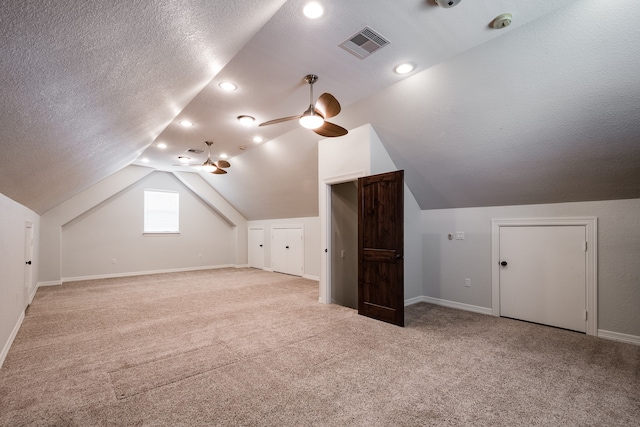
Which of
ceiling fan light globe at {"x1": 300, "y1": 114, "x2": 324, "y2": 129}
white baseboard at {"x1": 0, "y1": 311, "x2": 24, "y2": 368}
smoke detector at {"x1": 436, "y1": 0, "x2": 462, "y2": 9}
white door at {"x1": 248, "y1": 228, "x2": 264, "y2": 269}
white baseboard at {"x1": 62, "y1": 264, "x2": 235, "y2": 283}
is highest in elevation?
smoke detector at {"x1": 436, "y1": 0, "x2": 462, "y2": 9}

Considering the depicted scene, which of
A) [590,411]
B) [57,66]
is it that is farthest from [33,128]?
[590,411]

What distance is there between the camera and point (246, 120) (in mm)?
4574

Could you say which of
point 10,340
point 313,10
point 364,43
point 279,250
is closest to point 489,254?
point 364,43

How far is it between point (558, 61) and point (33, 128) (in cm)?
397

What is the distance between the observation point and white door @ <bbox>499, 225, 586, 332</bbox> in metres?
3.65

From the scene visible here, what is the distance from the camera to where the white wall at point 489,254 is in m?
3.30

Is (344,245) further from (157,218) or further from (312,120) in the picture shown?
(157,218)

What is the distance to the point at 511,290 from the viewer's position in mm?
4188

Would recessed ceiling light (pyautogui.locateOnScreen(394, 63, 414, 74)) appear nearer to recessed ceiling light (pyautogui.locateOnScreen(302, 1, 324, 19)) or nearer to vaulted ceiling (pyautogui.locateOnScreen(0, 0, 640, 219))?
vaulted ceiling (pyautogui.locateOnScreen(0, 0, 640, 219))

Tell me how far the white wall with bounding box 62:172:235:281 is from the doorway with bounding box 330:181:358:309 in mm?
5877

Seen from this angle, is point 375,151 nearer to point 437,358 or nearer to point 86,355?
point 437,358

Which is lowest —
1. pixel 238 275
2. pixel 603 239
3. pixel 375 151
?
pixel 238 275

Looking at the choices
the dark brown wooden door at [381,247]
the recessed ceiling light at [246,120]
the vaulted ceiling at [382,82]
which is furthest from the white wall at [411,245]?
the recessed ceiling light at [246,120]

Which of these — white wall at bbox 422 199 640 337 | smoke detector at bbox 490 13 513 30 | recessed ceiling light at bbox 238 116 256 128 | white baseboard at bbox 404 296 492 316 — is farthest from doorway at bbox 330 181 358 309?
smoke detector at bbox 490 13 513 30
